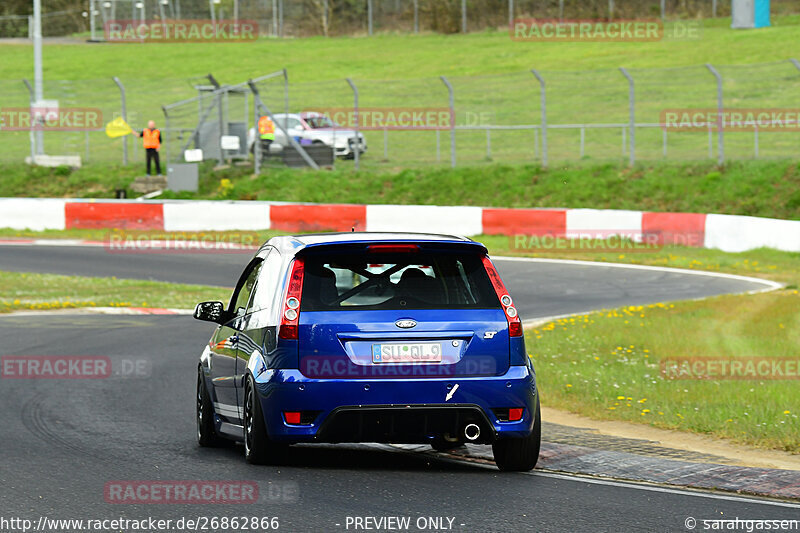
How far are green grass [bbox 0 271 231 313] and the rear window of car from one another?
11897 mm

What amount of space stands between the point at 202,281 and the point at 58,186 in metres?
17.1

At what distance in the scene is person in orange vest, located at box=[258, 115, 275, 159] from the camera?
35.4 meters

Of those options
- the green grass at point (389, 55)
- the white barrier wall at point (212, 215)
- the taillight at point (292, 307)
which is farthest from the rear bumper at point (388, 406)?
the green grass at point (389, 55)

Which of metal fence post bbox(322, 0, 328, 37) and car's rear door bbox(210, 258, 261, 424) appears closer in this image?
car's rear door bbox(210, 258, 261, 424)

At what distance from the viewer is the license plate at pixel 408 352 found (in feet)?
24.7

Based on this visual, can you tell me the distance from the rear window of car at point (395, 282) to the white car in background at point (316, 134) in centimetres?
2840

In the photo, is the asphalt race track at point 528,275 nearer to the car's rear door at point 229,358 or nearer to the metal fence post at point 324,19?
the car's rear door at point 229,358

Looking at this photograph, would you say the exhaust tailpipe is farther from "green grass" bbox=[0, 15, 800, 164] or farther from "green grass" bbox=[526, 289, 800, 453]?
"green grass" bbox=[0, 15, 800, 164]

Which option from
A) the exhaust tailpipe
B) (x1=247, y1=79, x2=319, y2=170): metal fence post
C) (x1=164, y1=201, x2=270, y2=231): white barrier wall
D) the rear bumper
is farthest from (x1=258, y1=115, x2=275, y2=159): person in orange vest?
the exhaust tailpipe

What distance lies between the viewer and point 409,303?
301 inches

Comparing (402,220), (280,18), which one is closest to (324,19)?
(280,18)

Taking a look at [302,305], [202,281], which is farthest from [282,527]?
[202,281]

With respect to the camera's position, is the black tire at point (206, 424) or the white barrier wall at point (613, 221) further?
the white barrier wall at point (613, 221)

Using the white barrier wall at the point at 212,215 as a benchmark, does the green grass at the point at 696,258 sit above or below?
below
